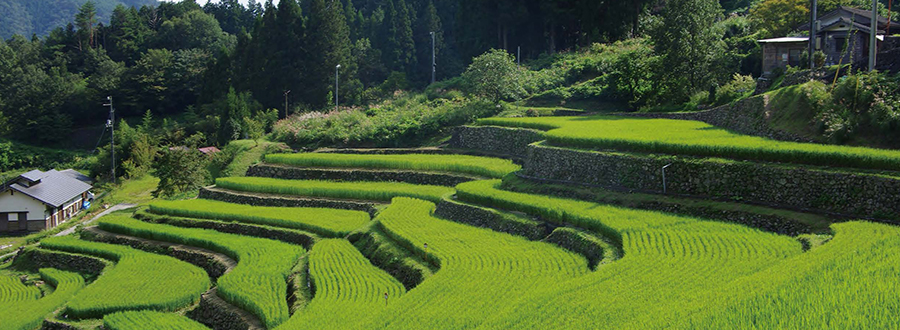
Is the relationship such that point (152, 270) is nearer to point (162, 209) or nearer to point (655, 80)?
point (162, 209)

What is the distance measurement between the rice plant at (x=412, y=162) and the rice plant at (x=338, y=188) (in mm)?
1371

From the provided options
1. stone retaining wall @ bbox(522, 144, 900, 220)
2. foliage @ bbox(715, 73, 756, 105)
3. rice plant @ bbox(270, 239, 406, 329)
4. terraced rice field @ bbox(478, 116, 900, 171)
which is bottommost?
rice plant @ bbox(270, 239, 406, 329)

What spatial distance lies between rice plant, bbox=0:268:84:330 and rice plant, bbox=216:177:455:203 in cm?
851

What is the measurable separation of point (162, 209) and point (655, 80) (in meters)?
22.4

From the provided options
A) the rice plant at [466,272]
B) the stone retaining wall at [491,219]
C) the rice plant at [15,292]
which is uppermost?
the stone retaining wall at [491,219]

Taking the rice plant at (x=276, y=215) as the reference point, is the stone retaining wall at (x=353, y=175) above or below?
above

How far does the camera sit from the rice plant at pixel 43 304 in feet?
68.2

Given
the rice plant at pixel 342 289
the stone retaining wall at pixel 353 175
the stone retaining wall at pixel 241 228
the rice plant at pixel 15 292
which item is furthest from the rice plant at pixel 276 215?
the rice plant at pixel 15 292

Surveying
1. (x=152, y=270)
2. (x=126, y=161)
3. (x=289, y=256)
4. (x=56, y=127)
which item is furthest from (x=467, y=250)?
(x=56, y=127)

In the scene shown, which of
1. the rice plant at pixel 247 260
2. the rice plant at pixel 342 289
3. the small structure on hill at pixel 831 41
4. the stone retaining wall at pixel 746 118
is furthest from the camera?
the small structure on hill at pixel 831 41

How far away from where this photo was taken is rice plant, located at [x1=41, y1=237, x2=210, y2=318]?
20234 millimetres

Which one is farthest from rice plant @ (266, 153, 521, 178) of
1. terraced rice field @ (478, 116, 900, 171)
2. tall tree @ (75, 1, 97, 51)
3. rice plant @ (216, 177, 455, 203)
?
tall tree @ (75, 1, 97, 51)

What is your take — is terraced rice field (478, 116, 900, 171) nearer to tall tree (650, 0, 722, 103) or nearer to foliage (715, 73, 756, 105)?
foliage (715, 73, 756, 105)

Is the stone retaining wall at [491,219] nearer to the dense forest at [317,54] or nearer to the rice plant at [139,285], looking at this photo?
the rice plant at [139,285]
